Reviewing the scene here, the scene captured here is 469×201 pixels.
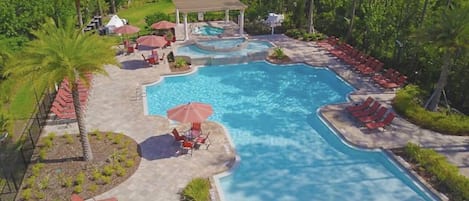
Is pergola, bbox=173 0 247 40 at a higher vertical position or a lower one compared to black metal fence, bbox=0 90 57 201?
higher

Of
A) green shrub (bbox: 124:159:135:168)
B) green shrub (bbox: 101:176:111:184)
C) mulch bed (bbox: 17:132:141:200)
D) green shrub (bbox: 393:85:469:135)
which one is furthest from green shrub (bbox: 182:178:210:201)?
green shrub (bbox: 393:85:469:135)

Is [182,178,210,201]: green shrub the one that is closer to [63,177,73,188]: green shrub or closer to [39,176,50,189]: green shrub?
[63,177,73,188]: green shrub

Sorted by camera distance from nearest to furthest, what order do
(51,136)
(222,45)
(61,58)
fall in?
(61,58), (51,136), (222,45)

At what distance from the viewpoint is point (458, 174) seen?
1709 cm

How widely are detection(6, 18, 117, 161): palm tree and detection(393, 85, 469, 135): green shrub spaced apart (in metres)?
15.9

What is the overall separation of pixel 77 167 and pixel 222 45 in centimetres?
1947

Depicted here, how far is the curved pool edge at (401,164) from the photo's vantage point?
16.4m

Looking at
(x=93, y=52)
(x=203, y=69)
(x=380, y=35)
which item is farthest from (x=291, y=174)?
(x=380, y=35)

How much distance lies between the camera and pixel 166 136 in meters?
20.8

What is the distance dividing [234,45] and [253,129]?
13.8m

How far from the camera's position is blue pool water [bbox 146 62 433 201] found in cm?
1708

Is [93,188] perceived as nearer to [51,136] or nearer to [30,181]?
[30,181]

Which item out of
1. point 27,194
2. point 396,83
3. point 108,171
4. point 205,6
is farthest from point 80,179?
point 205,6

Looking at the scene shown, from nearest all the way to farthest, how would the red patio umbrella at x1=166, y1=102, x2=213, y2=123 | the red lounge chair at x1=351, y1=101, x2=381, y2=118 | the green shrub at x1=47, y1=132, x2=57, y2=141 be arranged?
the red patio umbrella at x1=166, y1=102, x2=213, y2=123 < the green shrub at x1=47, y1=132, x2=57, y2=141 < the red lounge chair at x1=351, y1=101, x2=381, y2=118
